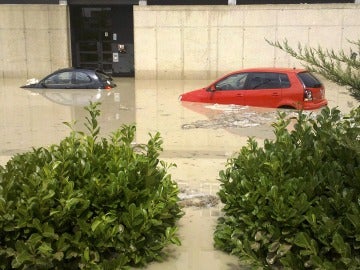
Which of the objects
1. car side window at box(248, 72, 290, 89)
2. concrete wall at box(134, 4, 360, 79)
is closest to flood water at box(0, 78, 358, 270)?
car side window at box(248, 72, 290, 89)

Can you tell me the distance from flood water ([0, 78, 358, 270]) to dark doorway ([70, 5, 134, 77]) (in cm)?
900

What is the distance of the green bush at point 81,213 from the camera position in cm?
371

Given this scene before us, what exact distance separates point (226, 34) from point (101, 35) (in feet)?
29.2

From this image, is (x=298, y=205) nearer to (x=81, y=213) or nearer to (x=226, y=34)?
(x=81, y=213)

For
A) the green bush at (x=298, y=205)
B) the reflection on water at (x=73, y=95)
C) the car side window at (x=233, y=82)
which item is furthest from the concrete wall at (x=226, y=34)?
the green bush at (x=298, y=205)

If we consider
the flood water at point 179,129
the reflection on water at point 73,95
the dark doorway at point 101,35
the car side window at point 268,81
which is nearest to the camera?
the flood water at point 179,129

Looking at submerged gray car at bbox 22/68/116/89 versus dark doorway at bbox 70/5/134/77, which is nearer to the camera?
submerged gray car at bbox 22/68/116/89

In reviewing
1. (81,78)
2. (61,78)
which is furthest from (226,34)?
(61,78)

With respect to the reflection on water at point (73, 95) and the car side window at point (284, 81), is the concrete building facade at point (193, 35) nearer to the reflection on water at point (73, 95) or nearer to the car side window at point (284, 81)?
the reflection on water at point (73, 95)

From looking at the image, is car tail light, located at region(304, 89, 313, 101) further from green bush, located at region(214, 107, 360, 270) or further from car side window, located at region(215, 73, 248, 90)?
green bush, located at region(214, 107, 360, 270)

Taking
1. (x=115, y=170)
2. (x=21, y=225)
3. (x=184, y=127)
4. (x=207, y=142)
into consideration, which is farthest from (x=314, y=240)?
(x=184, y=127)

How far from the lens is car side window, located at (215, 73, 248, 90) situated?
43.1 feet

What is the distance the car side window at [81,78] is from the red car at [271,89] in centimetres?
670

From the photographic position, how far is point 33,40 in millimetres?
25250
